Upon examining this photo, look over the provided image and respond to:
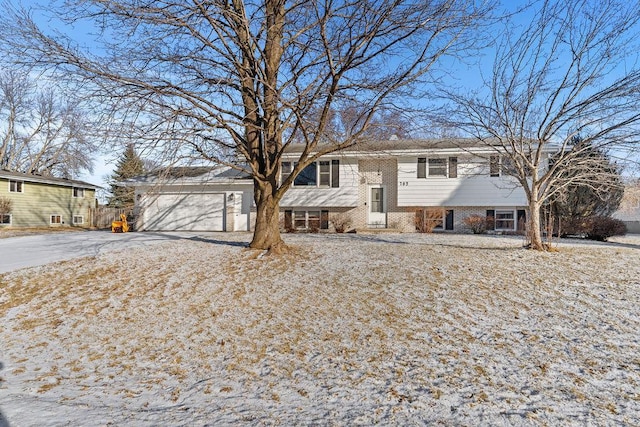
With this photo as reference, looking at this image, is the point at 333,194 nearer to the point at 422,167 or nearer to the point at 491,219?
the point at 422,167

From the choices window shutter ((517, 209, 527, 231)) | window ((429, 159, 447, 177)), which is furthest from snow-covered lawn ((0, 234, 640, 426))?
window ((429, 159, 447, 177))

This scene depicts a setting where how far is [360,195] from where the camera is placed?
61.8 ft

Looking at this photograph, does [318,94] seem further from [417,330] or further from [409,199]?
[409,199]

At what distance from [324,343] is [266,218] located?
5640 millimetres

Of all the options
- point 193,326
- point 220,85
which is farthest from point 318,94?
point 193,326

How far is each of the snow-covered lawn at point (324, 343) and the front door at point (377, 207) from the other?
1022 cm

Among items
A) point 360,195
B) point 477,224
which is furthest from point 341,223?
point 477,224

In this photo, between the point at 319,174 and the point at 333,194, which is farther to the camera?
the point at 319,174

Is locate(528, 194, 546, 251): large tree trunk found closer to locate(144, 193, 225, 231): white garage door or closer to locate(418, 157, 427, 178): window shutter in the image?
locate(418, 157, 427, 178): window shutter

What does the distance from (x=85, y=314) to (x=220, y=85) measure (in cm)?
556

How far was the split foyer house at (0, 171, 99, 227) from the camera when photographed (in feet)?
72.3

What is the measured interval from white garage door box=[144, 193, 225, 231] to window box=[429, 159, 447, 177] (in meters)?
10.8

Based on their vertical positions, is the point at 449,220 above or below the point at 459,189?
below

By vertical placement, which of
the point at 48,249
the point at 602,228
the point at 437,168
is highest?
the point at 437,168
